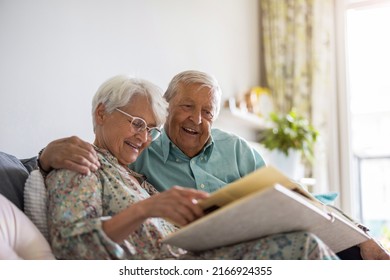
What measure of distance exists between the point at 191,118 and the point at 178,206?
847mm

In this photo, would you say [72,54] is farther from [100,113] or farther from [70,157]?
[70,157]

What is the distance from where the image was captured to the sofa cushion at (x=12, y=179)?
117 cm

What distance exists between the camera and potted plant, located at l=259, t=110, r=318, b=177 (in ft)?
11.0

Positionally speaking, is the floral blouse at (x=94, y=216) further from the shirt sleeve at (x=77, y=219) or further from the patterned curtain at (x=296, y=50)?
the patterned curtain at (x=296, y=50)

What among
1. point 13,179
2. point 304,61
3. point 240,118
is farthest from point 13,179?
point 304,61

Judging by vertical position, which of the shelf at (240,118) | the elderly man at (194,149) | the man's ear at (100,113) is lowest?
the shelf at (240,118)

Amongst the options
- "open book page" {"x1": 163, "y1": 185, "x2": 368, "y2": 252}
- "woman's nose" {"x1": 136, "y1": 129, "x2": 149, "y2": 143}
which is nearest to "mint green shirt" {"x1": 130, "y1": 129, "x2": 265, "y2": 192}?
"woman's nose" {"x1": 136, "y1": 129, "x2": 149, "y2": 143}

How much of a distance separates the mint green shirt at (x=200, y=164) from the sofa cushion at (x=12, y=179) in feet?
1.55

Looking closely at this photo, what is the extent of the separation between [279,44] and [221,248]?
2968 mm

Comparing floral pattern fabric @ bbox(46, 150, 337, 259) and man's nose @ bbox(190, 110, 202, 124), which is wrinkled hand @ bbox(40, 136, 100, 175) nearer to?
floral pattern fabric @ bbox(46, 150, 337, 259)

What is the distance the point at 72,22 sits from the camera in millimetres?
1714

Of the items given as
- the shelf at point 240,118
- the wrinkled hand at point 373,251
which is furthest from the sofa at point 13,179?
the shelf at point 240,118
